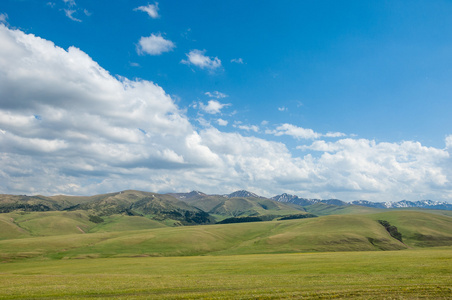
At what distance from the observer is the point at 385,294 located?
27328mm

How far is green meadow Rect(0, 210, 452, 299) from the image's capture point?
32.2 m

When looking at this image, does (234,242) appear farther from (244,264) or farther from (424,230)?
(424,230)

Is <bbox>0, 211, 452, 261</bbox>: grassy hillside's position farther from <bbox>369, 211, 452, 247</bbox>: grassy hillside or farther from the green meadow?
the green meadow

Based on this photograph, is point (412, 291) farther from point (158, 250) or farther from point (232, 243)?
point (232, 243)

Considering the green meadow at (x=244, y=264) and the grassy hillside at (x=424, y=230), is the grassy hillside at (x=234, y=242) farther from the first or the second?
the green meadow at (x=244, y=264)

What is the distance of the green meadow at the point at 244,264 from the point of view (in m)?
32.2

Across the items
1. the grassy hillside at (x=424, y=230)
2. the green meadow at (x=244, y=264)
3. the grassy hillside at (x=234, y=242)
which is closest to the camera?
the green meadow at (x=244, y=264)

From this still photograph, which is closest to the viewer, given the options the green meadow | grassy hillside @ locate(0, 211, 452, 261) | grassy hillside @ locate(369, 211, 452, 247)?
the green meadow

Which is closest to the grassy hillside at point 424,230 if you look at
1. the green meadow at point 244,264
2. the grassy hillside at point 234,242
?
the grassy hillside at point 234,242

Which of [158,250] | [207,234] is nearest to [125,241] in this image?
[158,250]

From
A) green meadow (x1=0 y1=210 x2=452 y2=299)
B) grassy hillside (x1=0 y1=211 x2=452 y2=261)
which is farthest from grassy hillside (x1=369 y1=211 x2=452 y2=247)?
green meadow (x1=0 y1=210 x2=452 y2=299)

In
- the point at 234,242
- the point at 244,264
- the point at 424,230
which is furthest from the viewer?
the point at 424,230

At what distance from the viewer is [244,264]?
65.8 metres

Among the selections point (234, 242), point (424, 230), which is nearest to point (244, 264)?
point (234, 242)
